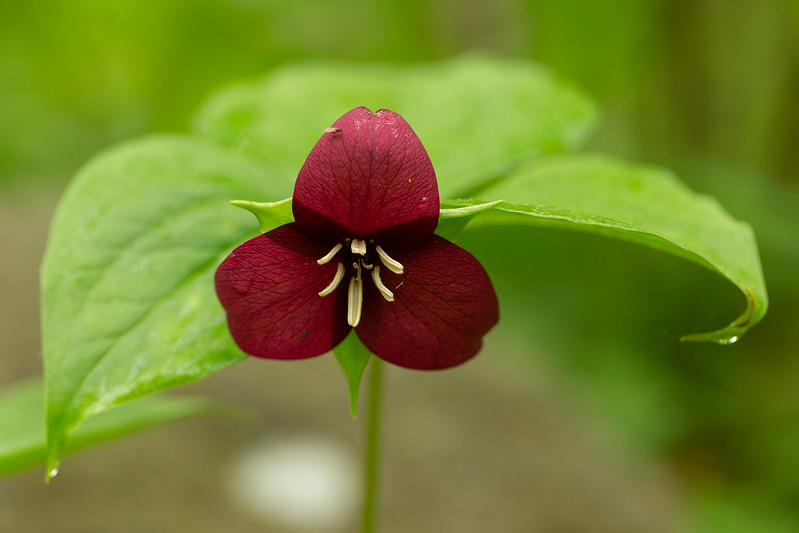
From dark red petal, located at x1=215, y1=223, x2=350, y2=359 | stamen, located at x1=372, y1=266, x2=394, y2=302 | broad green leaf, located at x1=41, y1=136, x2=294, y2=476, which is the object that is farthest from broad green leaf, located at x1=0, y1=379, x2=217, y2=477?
stamen, located at x1=372, y1=266, x2=394, y2=302

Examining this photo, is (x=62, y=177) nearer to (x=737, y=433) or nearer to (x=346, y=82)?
(x=346, y=82)

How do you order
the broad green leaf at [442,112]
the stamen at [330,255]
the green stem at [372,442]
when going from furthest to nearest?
the broad green leaf at [442,112] → the green stem at [372,442] → the stamen at [330,255]

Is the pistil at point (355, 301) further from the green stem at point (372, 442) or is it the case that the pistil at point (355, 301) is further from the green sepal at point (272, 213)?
the green stem at point (372, 442)

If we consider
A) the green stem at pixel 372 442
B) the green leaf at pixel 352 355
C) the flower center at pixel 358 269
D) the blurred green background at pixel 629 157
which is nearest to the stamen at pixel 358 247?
the flower center at pixel 358 269

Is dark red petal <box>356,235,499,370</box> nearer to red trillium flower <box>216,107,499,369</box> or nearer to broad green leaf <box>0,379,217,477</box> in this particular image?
red trillium flower <box>216,107,499,369</box>

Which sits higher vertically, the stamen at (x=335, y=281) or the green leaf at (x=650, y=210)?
the stamen at (x=335, y=281)

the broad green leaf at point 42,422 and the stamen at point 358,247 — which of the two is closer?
the stamen at point 358,247

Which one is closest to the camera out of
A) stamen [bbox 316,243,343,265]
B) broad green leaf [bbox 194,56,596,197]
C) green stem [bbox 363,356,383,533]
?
stamen [bbox 316,243,343,265]
